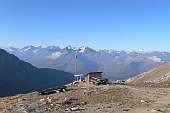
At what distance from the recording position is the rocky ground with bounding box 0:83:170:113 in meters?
38.4

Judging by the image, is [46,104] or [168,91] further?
[168,91]

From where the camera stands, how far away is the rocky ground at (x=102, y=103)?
126 feet

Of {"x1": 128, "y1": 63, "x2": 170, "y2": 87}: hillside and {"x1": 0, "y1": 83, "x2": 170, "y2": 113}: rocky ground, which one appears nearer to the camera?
{"x1": 0, "y1": 83, "x2": 170, "y2": 113}: rocky ground

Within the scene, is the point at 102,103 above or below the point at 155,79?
below

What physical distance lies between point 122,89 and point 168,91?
6831 millimetres

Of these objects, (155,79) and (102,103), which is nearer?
(102,103)

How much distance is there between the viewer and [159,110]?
126 feet

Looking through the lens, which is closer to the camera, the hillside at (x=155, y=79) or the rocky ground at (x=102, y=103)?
the rocky ground at (x=102, y=103)

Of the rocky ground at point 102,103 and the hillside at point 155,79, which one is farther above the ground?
the hillside at point 155,79

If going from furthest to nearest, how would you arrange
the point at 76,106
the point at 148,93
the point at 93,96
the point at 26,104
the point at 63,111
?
1. the point at 148,93
2. the point at 93,96
3. the point at 26,104
4. the point at 76,106
5. the point at 63,111

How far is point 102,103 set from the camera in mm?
42719

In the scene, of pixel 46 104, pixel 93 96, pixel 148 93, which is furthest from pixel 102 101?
pixel 148 93

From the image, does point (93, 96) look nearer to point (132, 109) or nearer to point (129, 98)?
point (129, 98)

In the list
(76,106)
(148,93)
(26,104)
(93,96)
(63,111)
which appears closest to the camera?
(63,111)
